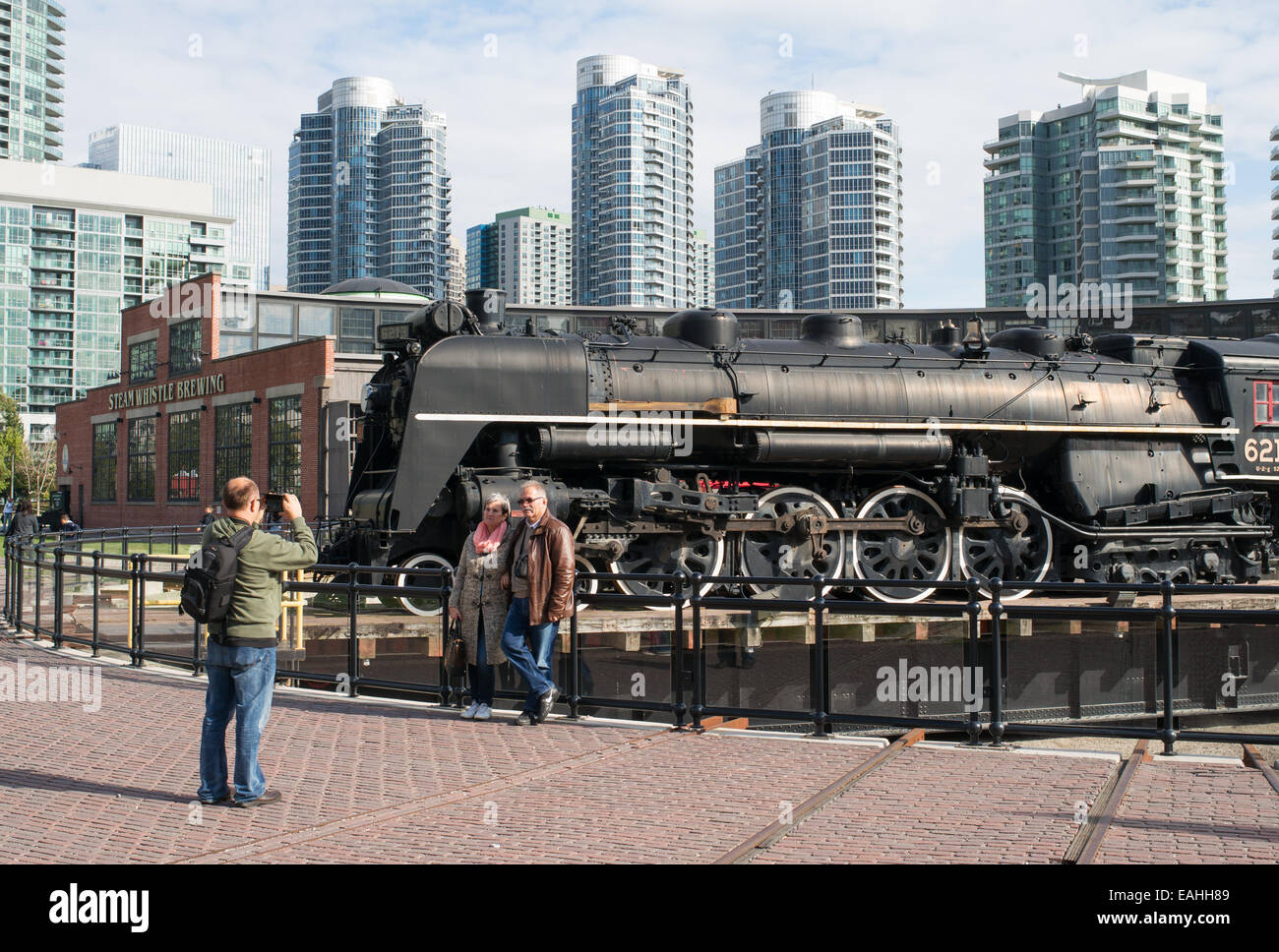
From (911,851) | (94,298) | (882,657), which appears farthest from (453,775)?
(94,298)

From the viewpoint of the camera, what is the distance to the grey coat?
8.69 m

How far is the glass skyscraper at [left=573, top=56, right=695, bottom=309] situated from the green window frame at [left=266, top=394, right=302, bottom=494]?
381ft

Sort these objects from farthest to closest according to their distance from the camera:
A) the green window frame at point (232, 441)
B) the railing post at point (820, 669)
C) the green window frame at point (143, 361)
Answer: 1. the green window frame at point (143, 361)
2. the green window frame at point (232, 441)
3. the railing post at point (820, 669)

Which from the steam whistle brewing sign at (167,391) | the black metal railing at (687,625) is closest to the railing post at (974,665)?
the black metal railing at (687,625)

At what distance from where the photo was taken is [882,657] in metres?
12.4

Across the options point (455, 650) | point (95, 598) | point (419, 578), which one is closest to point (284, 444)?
point (419, 578)

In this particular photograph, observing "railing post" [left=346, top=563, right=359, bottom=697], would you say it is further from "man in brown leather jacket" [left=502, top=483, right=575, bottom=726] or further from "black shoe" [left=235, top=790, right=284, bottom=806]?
"black shoe" [left=235, top=790, right=284, bottom=806]

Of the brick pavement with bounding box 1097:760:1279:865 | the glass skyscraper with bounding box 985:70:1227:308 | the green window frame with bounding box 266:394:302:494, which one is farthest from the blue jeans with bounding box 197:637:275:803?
the glass skyscraper with bounding box 985:70:1227:308

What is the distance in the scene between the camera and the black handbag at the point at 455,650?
29.2 ft

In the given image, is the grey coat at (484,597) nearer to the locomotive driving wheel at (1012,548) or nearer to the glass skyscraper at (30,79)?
the locomotive driving wheel at (1012,548)

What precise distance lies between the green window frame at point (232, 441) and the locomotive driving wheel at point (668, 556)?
2666 centimetres

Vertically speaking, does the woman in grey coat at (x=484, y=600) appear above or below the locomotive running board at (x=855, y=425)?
below

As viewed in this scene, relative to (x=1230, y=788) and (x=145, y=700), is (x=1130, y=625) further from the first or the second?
(x=145, y=700)

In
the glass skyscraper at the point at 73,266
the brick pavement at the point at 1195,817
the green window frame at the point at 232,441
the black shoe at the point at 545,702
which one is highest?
the glass skyscraper at the point at 73,266
